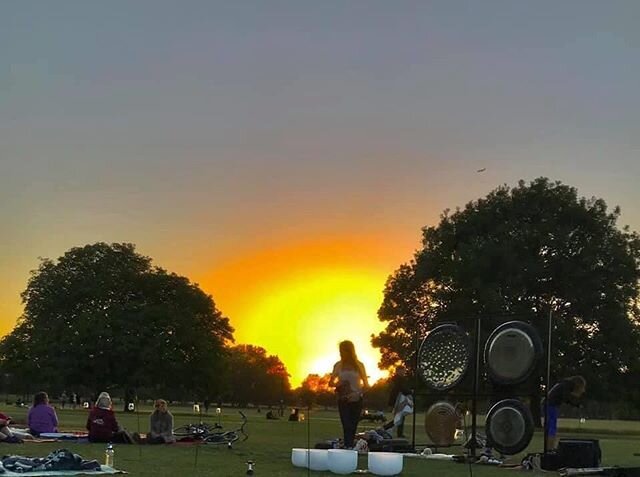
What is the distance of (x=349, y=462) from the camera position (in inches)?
539

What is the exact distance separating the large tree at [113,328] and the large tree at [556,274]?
21.5m

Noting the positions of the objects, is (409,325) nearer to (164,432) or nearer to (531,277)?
(531,277)

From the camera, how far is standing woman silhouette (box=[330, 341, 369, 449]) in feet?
58.3

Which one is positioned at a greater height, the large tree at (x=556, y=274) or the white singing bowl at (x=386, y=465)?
the large tree at (x=556, y=274)

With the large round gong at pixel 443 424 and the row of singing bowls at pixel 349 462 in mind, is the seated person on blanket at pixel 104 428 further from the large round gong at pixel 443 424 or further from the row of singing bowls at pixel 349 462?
the large round gong at pixel 443 424

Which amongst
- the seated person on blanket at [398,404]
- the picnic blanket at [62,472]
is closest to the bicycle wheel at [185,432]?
the seated person on blanket at [398,404]

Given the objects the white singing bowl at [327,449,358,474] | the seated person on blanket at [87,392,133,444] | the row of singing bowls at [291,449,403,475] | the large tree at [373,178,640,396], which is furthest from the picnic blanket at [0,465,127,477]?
the large tree at [373,178,640,396]

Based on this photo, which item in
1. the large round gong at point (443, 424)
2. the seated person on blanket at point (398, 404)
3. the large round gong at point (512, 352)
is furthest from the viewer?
the seated person on blanket at point (398, 404)

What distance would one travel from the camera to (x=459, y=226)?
49188 mm

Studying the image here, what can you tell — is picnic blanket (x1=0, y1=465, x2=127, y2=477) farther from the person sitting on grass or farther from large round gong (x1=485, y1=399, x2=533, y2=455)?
the person sitting on grass

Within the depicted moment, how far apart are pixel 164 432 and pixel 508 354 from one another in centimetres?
838

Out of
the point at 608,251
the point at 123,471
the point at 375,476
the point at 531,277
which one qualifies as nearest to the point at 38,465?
the point at 123,471

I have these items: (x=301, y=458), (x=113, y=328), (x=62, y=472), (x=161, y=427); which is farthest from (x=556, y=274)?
(x=62, y=472)

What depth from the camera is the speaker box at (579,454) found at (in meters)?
16.0
